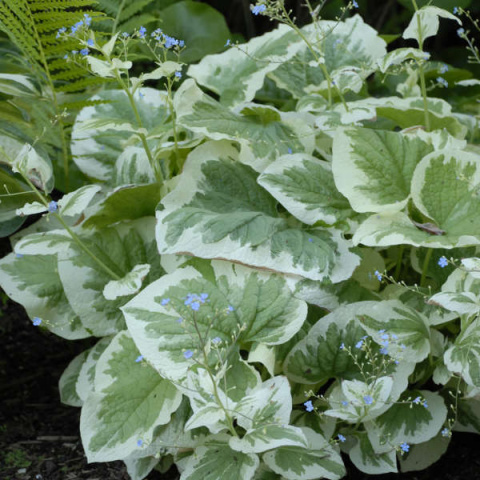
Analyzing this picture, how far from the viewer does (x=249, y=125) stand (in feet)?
4.69

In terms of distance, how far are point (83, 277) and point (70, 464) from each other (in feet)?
1.30

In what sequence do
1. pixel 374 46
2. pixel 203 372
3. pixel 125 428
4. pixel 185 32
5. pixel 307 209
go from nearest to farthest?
pixel 203 372
pixel 125 428
pixel 307 209
pixel 374 46
pixel 185 32

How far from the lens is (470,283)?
1.14 meters

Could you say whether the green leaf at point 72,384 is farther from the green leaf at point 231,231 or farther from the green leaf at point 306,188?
the green leaf at point 306,188

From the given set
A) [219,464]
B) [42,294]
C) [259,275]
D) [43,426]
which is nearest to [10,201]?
[42,294]

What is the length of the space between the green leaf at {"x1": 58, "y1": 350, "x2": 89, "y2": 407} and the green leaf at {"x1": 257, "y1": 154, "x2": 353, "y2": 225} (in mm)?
547

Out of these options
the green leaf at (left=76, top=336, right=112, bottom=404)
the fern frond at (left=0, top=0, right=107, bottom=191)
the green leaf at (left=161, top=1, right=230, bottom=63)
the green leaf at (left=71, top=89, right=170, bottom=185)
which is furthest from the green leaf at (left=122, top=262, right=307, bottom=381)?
the green leaf at (left=161, top=1, right=230, bottom=63)

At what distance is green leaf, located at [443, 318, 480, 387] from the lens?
108cm

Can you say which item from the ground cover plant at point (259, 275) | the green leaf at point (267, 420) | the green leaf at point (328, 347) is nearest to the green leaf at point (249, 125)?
the ground cover plant at point (259, 275)

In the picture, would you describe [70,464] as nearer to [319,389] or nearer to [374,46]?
[319,389]

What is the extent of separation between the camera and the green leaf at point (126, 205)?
1329mm

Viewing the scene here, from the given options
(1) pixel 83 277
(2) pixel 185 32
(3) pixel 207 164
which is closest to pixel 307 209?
(3) pixel 207 164

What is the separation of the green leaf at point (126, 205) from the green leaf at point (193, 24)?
0.99 meters

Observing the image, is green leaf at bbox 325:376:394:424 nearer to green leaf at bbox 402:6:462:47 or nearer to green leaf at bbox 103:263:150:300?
green leaf at bbox 103:263:150:300
